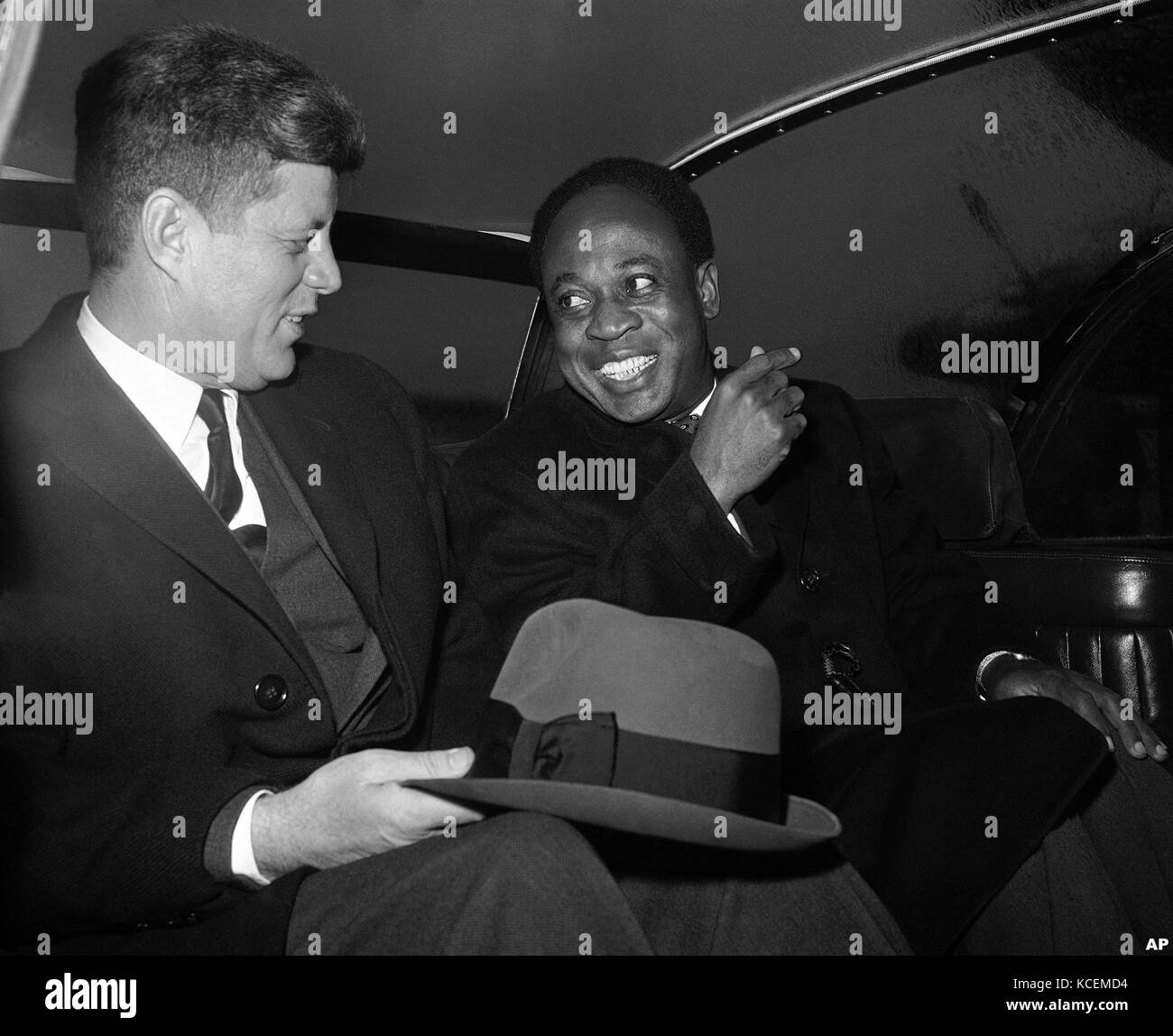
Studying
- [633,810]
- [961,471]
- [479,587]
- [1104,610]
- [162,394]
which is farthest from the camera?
[961,471]

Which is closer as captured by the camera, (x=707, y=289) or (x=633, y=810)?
(x=633, y=810)

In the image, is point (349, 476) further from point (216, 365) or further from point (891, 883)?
point (891, 883)

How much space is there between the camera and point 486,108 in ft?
8.38

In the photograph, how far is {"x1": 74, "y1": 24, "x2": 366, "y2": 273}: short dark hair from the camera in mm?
1394

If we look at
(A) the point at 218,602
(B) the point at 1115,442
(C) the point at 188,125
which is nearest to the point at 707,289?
(C) the point at 188,125

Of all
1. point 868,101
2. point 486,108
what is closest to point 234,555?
point 486,108

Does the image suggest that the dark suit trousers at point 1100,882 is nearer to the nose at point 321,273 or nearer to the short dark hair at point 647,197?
the short dark hair at point 647,197

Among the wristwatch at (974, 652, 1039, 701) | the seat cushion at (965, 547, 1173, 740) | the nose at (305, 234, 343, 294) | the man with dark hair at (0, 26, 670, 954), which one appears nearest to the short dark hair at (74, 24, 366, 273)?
the man with dark hair at (0, 26, 670, 954)

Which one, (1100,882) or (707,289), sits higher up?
(707,289)

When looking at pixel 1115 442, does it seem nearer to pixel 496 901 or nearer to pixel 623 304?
pixel 623 304

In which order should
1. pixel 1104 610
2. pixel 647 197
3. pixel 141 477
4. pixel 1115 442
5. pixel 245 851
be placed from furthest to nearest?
1. pixel 1115 442
2. pixel 1104 610
3. pixel 647 197
4. pixel 141 477
5. pixel 245 851

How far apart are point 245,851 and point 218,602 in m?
0.31

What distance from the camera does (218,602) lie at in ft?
4.40

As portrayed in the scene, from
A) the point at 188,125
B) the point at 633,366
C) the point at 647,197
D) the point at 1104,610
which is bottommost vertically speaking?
the point at 1104,610
